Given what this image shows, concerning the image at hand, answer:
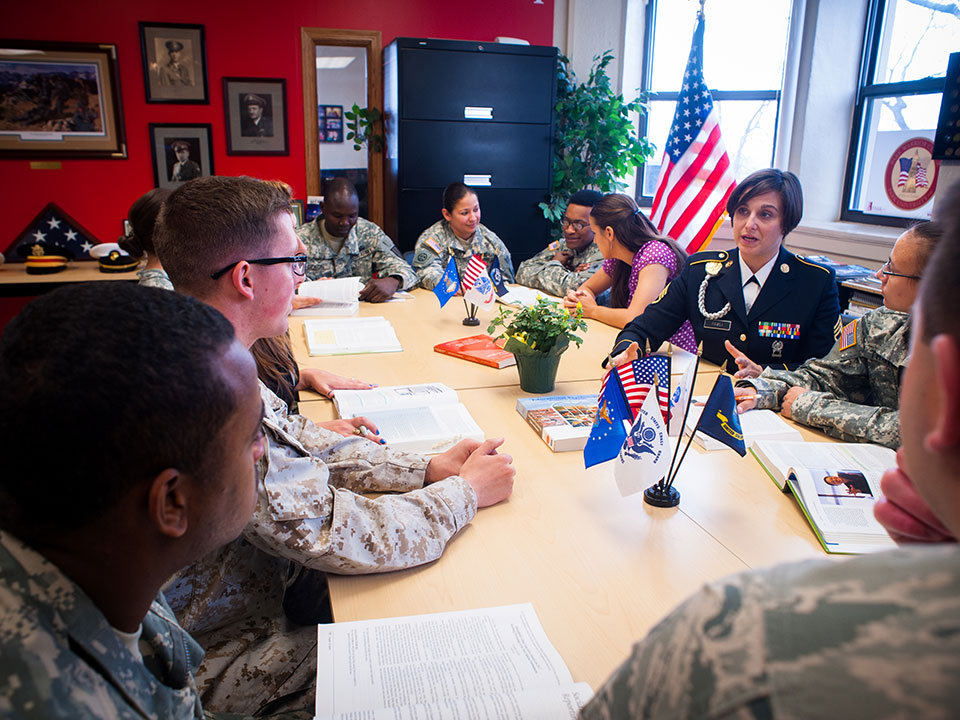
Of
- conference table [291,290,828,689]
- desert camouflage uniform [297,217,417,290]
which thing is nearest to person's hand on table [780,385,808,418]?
conference table [291,290,828,689]

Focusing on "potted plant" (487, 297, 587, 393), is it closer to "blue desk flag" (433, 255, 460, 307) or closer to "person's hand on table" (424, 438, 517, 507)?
"person's hand on table" (424, 438, 517, 507)

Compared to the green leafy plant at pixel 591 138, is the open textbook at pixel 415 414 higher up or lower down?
lower down

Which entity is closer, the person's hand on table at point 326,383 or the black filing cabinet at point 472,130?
the person's hand on table at point 326,383

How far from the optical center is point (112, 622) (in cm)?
72

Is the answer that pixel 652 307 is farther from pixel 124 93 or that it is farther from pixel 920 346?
pixel 124 93

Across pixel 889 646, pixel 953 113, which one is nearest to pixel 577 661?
pixel 889 646

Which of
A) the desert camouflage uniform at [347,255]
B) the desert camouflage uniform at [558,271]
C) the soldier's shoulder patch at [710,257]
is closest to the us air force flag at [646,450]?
the soldier's shoulder patch at [710,257]

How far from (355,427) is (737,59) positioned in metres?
4.47

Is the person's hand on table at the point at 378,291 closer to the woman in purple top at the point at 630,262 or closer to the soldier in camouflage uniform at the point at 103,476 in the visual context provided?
the woman in purple top at the point at 630,262

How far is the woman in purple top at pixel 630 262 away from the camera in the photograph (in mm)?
3133

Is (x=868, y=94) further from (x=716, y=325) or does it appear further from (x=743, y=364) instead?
(x=743, y=364)

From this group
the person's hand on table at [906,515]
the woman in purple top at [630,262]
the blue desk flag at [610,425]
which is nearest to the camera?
the person's hand on table at [906,515]

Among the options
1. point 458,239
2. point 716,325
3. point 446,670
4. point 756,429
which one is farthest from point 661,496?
point 458,239

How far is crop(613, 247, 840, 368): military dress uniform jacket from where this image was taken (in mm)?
2520
